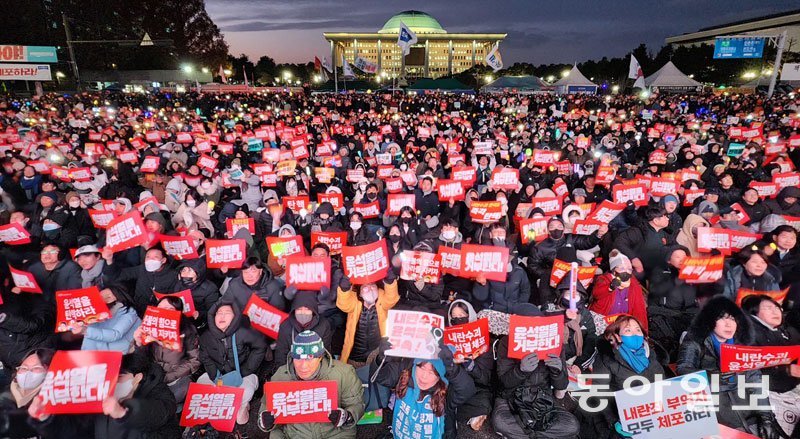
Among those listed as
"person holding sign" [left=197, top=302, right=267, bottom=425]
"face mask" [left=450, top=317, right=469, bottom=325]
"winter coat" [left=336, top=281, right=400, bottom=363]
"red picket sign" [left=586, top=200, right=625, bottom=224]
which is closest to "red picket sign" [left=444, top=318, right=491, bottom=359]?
"face mask" [left=450, top=317, right=469, bottom=325]

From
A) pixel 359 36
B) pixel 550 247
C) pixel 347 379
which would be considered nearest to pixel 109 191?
pixel 347 379

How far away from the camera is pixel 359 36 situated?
101875 mm

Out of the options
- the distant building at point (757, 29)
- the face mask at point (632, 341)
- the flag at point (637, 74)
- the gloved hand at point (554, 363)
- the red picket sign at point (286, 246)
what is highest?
the distant building at point (757, 29)

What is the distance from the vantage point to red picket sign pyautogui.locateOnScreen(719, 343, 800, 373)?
3.11 meters

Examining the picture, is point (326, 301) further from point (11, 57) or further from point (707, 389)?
point (11, 57)

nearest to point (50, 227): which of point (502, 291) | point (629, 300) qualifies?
point (502, 291)

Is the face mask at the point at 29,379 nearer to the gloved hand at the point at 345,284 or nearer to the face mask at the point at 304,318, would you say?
the face mask at the point at 304,318

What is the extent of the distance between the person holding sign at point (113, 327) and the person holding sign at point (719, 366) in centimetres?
494

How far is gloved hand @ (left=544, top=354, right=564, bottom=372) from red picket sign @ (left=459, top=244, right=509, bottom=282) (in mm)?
1500

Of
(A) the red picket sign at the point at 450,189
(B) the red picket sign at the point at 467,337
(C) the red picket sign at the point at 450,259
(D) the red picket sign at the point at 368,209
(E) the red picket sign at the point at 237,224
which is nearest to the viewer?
(B) the red picket sign at the point at 467,337

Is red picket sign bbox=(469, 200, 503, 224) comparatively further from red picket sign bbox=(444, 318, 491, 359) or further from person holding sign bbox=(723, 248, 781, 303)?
red picket sign bbox=(444, 318, 491, 359)

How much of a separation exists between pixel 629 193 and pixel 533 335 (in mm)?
4866

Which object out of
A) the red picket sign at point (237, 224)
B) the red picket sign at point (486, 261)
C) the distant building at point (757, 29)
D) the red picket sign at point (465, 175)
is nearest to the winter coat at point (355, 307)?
the red picket sign at point (486, 261)

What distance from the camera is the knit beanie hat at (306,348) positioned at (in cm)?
310
